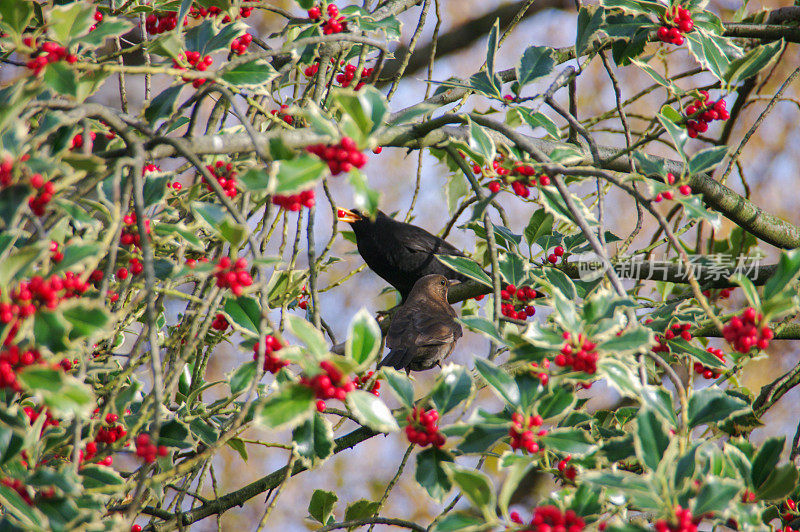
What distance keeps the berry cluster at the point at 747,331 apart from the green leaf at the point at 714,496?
26 centimetres

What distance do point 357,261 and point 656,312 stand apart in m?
3.34

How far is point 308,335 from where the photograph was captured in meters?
0.90

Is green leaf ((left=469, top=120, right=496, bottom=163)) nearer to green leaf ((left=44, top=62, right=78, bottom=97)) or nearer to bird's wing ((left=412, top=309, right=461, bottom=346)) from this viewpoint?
green leaf ((left=44, top=62, right=78, bottom=97))

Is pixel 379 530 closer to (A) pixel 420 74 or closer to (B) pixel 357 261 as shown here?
(B) pixel 357 261

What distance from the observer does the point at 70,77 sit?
1.00m

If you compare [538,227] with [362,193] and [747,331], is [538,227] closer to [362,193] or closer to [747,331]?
→ [747,331]

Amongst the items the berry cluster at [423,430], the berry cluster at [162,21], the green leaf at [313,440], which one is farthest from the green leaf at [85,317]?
the berry cluster at [162,21]

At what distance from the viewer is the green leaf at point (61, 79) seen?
39.0 inches

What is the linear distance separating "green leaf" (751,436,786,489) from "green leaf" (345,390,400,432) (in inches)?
26.0

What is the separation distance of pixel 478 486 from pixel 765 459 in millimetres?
543

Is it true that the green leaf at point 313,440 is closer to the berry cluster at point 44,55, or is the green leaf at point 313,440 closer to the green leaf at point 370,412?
the green leaf at point 370,412

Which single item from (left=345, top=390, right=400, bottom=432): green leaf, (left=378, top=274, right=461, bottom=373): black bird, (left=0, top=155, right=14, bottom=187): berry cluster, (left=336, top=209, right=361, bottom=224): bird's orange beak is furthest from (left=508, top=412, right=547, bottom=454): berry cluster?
(left=336, top=209, right=361, bottom=224): bird's orange beak

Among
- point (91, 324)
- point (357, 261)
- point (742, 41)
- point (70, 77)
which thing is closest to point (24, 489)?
point (91, 324)

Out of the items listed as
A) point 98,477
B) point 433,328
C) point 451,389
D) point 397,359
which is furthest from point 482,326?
point 433,328
